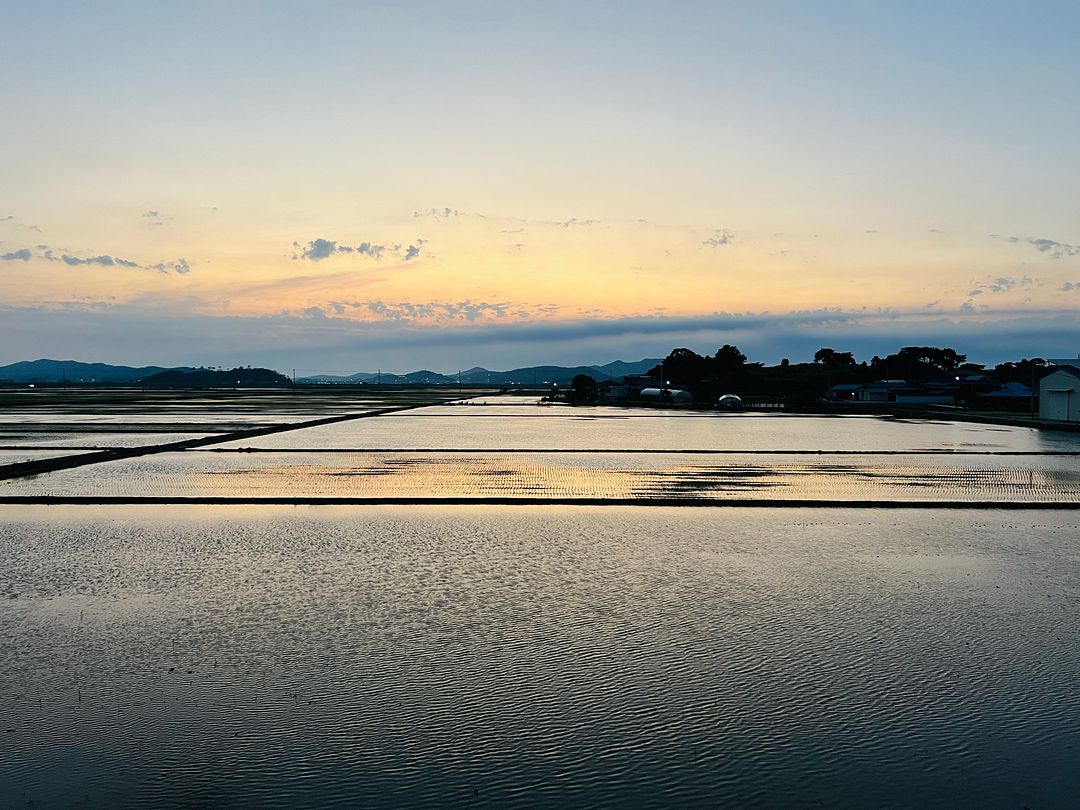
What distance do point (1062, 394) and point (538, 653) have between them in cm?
4978

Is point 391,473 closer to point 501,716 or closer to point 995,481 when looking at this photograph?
point 995,481

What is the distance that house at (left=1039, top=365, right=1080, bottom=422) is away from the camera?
48.3 m

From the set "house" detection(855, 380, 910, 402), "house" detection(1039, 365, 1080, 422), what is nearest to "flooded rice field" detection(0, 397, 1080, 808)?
"house" detection(1039, 365, 1080, 422)

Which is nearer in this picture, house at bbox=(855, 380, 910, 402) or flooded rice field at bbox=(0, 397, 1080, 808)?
flooded rice field at bbox=(0, 397, 1080, 808)

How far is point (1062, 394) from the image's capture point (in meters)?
49.5

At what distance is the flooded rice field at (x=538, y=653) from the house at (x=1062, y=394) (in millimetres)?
33567

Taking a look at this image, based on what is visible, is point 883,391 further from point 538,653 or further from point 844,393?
point 538,653

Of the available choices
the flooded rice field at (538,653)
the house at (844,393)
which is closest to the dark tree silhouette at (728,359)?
the house at (844,393)

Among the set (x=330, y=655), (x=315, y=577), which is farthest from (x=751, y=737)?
(x=315, y=577)

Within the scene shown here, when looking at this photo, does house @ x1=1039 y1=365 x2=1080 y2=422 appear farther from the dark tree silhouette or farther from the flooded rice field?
the dark tree silhouette

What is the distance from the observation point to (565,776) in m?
6.12

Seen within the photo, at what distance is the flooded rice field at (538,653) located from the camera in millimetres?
6160

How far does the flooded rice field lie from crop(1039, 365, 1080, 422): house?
110 ft

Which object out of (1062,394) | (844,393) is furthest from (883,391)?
(1062,394)
